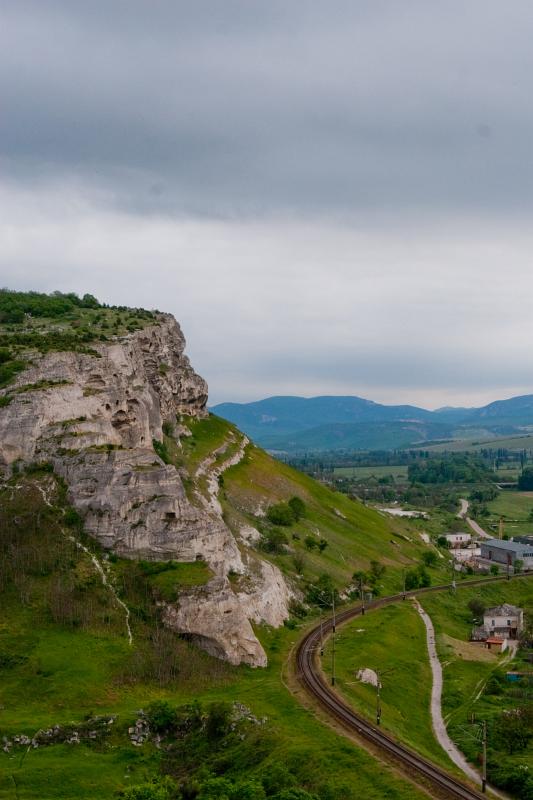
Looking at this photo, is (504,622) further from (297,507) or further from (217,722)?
(217,722)

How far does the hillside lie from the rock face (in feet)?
0.64

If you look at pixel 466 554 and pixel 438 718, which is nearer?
pixel 438 718

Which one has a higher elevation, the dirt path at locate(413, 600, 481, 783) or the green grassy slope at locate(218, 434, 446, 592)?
the green grassy slope at locate(218, 434, 446, 592)

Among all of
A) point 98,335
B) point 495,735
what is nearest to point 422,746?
point 495,735

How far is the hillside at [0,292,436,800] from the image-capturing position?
56.3 metres

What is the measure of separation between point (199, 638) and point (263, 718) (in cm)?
1535

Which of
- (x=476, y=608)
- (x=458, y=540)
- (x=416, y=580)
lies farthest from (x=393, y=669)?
(x=458, y=540)

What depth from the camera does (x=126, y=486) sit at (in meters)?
84.8

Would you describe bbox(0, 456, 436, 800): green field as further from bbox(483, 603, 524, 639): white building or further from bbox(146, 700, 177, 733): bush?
bbox(483, 603, 524, 639): white building

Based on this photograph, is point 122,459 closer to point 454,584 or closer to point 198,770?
point 198,770

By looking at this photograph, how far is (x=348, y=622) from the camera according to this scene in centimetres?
9881

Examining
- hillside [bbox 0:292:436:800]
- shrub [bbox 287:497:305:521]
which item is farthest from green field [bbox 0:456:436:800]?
shrub [bbox 287:497:305:521]

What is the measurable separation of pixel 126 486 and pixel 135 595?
13.1 metres

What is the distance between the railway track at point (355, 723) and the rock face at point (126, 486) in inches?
205
